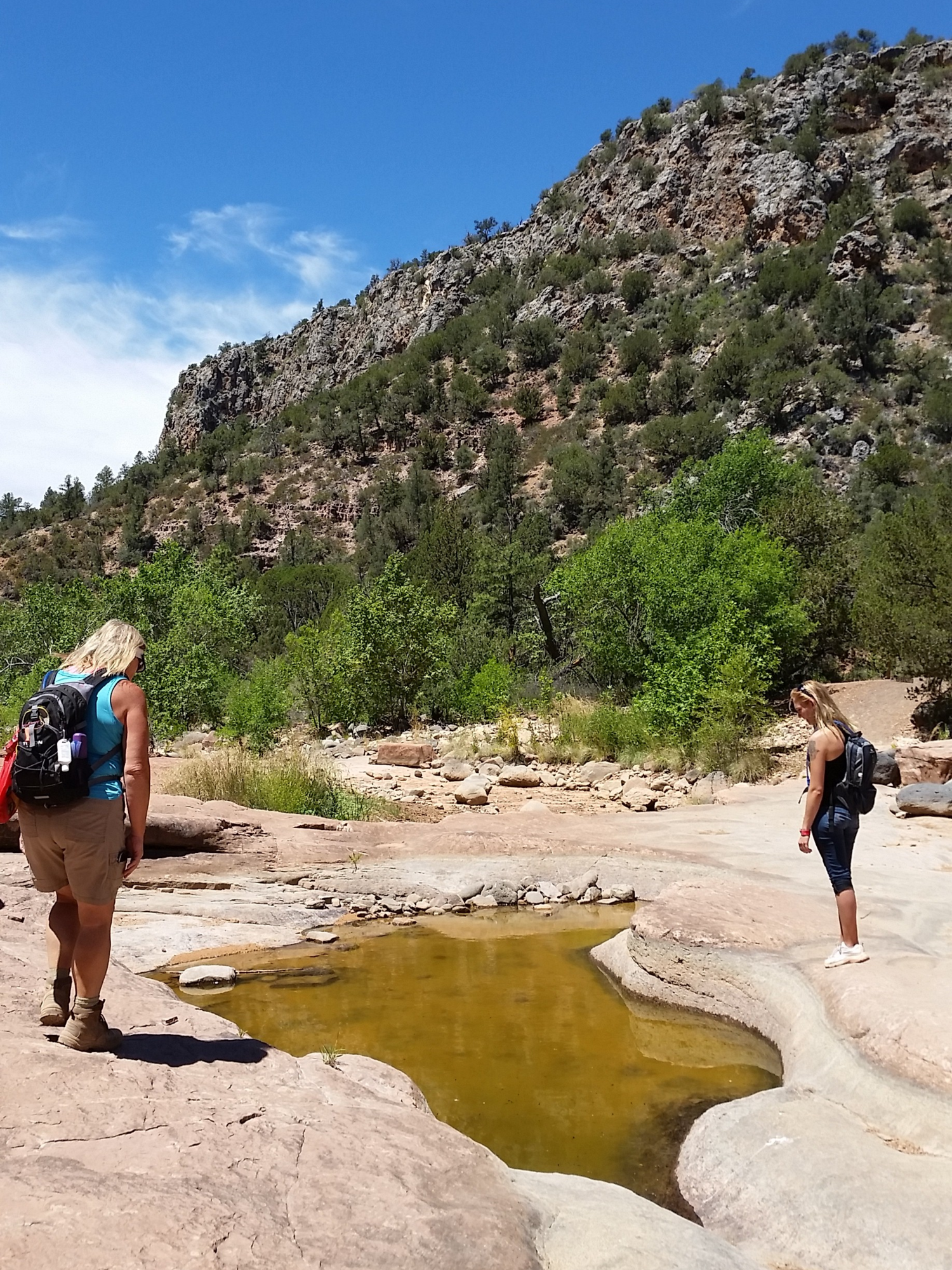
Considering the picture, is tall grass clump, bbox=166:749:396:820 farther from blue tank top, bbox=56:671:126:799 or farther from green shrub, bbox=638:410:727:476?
green shrub, bbox=638:410:727:476

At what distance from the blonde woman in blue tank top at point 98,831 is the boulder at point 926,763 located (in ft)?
42.0

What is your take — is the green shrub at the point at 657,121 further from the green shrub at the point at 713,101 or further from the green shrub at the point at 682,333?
the green shrub at the point at 682,333

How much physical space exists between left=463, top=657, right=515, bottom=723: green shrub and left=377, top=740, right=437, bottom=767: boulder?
13.7 ft

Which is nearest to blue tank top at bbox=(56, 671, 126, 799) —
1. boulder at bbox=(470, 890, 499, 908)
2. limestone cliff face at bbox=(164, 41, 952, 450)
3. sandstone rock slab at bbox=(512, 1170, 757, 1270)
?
sandstone rock slab at bbox=(512, 1170, 757, 1270)

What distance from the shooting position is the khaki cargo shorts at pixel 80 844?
3.86m

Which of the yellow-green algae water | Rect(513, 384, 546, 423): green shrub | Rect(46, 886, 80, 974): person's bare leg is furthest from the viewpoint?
Rect(513, 384, 546, 423): green shrub

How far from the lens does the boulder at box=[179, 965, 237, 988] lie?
7.20m

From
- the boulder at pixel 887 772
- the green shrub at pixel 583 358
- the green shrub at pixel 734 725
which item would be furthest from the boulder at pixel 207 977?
the green shrub at pixel 583 358

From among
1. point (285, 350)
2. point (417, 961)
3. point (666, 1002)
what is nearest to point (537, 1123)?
point (666, 1002)

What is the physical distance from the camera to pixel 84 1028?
159 inches

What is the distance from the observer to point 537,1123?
16.9 ft

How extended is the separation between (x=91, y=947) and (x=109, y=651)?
1375 mm

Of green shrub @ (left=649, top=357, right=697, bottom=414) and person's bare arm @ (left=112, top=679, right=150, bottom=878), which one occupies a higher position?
green shrub @ (left=649, top=357, right=697, bottom=414)

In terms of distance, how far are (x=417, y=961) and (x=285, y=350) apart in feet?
286
